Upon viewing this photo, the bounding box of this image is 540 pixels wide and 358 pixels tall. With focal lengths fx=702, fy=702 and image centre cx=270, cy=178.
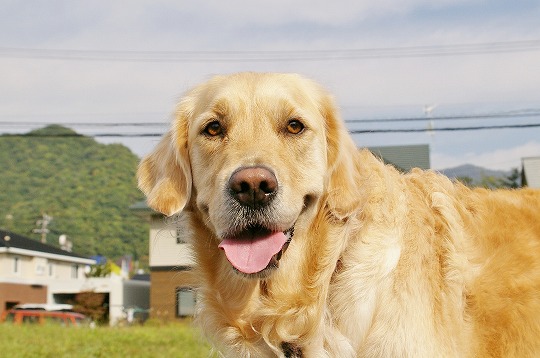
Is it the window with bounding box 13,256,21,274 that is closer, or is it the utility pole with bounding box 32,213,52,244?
the window with bounding box 13,256,21,274

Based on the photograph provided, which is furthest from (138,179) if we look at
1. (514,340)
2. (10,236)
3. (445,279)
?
(10,236)

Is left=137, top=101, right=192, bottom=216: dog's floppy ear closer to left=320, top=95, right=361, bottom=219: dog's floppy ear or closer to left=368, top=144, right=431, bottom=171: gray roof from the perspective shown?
left=320, top=95, right=361, bottom=219: dog's floppy ear

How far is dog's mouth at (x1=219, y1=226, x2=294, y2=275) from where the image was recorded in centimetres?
384

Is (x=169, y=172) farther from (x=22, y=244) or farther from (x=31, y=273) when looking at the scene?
(x=22, y=244)

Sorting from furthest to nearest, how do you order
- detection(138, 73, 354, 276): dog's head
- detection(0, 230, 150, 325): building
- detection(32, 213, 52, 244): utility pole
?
detection(32, 213, 52, 244): utility pole
detection(0, 230, 150, 325): building
detection(138, 73, 354, 276): dog's head

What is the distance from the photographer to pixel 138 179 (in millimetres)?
4664

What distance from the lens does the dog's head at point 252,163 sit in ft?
12.5

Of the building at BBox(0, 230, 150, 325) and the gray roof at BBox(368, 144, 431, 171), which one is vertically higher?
the gray roof at BBox(368, 144, 431, 171)

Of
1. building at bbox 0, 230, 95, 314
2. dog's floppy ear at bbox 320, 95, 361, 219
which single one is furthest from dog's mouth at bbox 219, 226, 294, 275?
building at bbox 0, 230, 95, 314

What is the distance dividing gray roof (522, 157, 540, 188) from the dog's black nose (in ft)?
107

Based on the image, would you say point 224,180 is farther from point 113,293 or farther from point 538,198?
point 113,293

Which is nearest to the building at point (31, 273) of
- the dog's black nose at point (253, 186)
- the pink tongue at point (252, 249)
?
the pink tongue at point (252, 249)

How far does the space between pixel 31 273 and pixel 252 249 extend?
56.5m

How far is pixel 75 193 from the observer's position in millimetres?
136375
